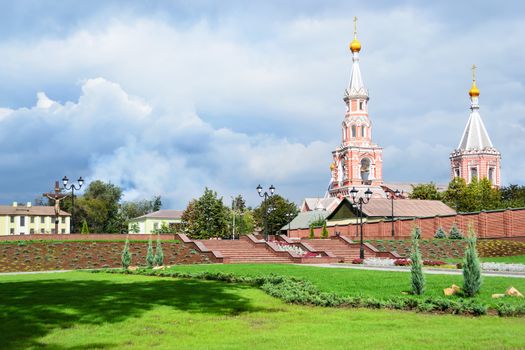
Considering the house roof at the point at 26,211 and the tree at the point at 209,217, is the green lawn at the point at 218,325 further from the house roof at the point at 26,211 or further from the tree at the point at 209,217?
the house roof at the point at 26,211

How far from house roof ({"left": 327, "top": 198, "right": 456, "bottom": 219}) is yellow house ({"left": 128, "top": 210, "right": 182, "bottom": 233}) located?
46145 millimetres

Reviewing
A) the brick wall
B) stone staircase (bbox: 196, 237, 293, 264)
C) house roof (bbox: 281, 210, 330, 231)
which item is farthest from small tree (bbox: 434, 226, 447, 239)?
house roof (bbox: 281, 210, 330, 231)

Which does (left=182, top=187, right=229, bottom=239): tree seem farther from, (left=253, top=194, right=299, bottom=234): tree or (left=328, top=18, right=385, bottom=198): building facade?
(left=328, top=18, right=385, bottom=198): building facade

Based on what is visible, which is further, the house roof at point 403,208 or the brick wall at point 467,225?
the house roof at point 403,208

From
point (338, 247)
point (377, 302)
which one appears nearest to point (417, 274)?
point (377, 302)

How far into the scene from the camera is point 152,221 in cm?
10388

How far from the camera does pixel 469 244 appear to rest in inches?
521

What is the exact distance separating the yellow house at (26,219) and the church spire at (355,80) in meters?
51.6

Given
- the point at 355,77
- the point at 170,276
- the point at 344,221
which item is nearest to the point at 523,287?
the point at 170,276

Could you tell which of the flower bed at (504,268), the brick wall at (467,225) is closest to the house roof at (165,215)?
the brick wall at (467,225)

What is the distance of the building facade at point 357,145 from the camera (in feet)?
337

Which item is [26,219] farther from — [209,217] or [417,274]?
[417,274]

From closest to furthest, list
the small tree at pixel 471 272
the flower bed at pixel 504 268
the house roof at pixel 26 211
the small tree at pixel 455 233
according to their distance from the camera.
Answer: the small tree at pixel 471 272 → the flower bed at pixel 504 268 → the small tree at pixel 455 233 → the house roof at pixel 26 211

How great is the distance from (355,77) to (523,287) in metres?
91.1
